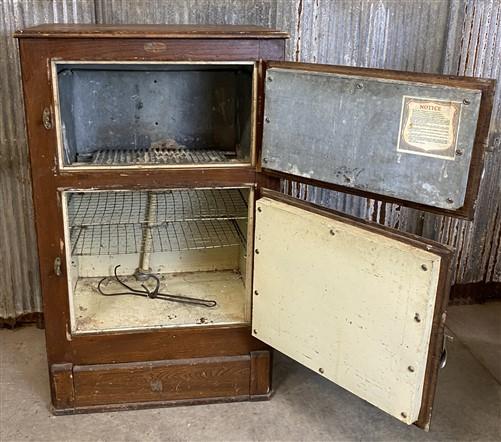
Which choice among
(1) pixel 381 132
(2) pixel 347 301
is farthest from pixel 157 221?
(1) pixel 381 132

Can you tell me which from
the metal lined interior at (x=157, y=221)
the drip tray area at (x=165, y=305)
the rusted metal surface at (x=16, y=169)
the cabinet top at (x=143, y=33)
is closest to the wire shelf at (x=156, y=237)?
the metal lined interior at (x=157, y=221)

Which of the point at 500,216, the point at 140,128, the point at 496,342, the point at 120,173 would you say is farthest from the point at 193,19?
the point at 496,342

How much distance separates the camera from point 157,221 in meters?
2.43

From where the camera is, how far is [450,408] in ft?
7.29

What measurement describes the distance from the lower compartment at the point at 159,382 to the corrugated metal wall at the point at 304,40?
2.12ft

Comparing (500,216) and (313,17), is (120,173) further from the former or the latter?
(500,216)

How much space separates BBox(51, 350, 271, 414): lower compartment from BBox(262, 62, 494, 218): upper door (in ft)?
2.31

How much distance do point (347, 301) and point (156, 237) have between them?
3.24ft

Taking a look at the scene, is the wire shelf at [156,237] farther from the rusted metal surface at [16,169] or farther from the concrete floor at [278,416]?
the concrete floor at [278,416]

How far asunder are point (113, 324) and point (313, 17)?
1.35m

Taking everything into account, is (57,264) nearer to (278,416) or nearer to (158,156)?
(158,156)

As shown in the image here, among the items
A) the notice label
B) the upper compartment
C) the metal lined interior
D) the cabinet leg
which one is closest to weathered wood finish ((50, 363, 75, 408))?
the metal lined interior

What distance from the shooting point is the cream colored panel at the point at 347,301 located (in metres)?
1.62

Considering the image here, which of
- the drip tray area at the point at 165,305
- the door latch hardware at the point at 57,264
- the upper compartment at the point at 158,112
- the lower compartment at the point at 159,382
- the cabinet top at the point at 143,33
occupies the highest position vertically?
the cabinet top at the point at 143,33
